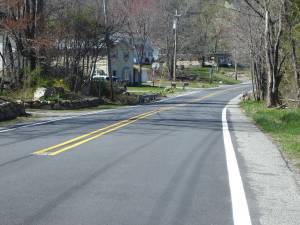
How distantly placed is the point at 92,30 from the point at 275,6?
45.3 ft

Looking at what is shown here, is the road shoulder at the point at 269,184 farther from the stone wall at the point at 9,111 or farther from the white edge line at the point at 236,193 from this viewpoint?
the stone wall at the point at 9,111

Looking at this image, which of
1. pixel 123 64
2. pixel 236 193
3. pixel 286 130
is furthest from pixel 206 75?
pixel 236 193

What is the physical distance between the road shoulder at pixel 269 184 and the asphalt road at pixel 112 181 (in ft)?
1.34

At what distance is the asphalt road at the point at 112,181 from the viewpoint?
6.57 metres

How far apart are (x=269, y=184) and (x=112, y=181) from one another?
2553 mm

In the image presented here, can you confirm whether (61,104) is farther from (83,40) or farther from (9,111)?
(9,111)

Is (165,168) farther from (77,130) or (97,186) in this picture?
(77,130)

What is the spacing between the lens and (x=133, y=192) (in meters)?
7.86

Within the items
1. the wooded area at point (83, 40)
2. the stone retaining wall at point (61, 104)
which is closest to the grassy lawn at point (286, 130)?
the wooded area at point (83, 40)

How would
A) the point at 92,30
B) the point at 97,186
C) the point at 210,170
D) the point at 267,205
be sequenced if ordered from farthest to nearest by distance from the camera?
the point at 92,30
the point at 210,170
the point at 97,186
the point at 267,205

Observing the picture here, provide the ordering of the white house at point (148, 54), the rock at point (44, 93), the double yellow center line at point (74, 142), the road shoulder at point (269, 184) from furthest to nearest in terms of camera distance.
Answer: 1. the white house at point (148, 54)
2. the rock at point (44, 93)
3. the double yellow center line at point (74, 142)
4. the road shoulder at point (269, 184)

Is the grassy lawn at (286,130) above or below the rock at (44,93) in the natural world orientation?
below

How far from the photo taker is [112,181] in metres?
8.62

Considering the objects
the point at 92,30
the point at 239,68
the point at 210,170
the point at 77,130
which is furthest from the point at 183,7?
the point at 210,170
